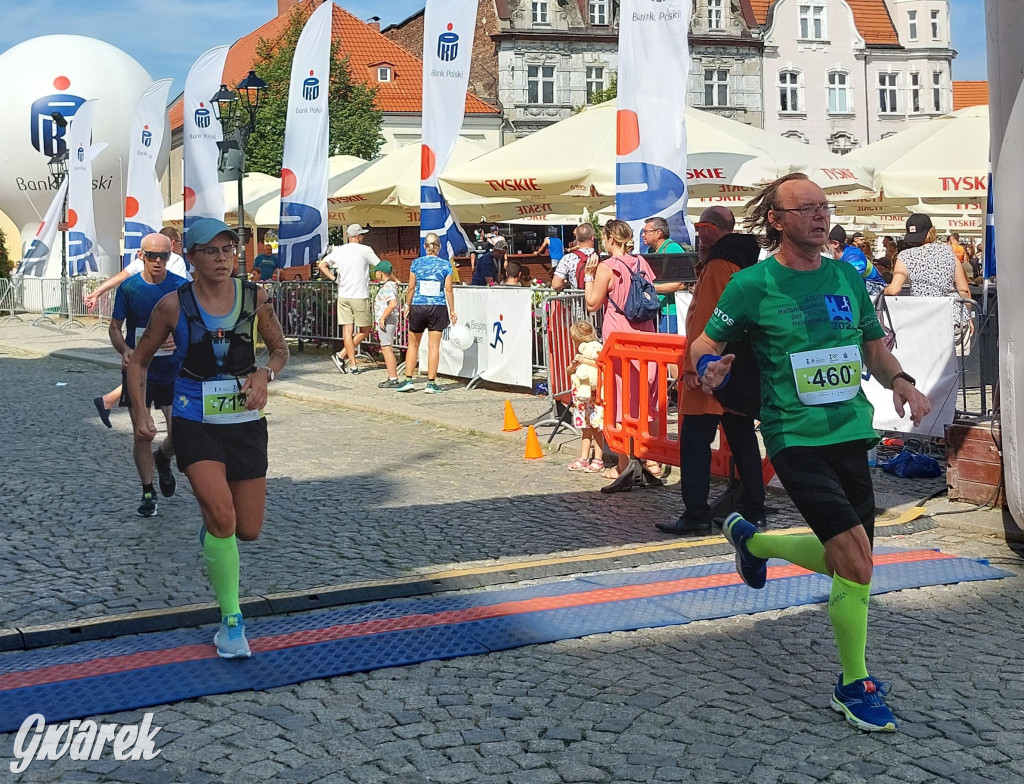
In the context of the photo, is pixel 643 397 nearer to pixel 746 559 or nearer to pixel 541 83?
pixel 746 559

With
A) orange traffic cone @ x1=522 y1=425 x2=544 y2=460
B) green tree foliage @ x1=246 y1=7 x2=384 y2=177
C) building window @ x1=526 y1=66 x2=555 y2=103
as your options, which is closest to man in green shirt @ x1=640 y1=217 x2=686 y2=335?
orange traffic cone @ x1=522 y1=425 x2=544 y2=460

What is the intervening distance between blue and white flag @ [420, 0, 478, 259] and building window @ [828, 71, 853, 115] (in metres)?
50.1

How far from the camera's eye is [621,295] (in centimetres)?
943

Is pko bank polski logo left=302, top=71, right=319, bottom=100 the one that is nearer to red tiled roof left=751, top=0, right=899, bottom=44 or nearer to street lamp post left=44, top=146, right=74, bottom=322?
street lamp post left=44, top=146, right=74, bottom=322

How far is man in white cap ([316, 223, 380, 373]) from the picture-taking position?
16.9 m

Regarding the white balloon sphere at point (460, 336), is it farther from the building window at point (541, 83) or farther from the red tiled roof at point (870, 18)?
the red tiled roof at point (870, 18)

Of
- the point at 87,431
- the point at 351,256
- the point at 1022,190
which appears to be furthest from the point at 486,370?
the point at 1022,190

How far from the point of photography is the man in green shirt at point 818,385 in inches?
171

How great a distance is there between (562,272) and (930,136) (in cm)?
589

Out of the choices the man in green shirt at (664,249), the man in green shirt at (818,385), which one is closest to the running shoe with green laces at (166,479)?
the man in green shirt at (664,249)

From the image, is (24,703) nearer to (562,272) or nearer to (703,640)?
(703,640)

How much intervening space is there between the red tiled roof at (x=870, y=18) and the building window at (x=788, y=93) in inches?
121

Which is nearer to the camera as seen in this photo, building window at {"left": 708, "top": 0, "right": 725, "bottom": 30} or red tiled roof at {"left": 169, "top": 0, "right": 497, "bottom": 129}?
building window at {"left": 708, "top": 0, "right": 725, "bottom": 30}

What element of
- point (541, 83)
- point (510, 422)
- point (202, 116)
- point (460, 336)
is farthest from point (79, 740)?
point (541, 83)
